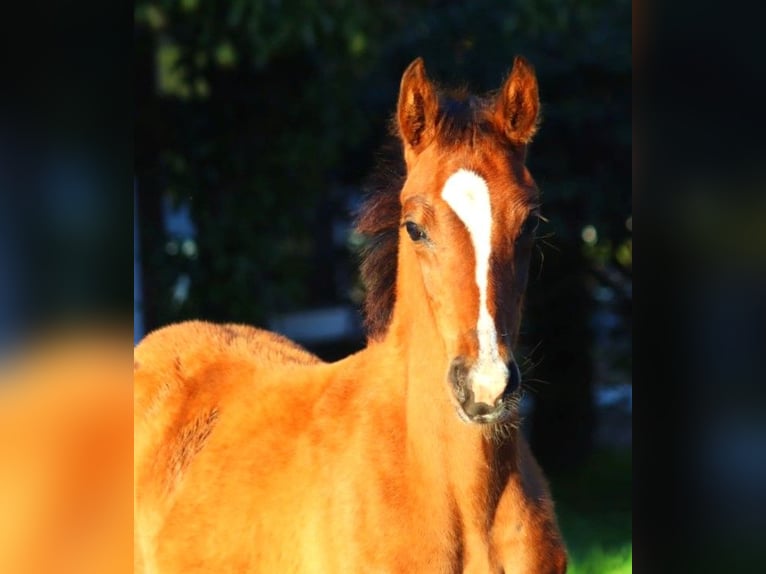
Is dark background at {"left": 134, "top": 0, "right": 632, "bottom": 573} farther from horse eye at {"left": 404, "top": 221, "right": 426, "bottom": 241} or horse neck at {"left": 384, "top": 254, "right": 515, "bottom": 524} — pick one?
horse eye at {"left": 404, "top": 221, "right": 426, "bottom": 241}

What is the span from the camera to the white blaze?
5.44 feet

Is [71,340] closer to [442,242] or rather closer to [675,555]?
[442,242]

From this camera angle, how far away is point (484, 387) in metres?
1.66

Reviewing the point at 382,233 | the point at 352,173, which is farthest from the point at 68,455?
the point at 352,173

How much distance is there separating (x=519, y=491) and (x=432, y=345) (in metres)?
0.34

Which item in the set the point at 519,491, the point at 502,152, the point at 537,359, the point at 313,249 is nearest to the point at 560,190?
the point at 537,359

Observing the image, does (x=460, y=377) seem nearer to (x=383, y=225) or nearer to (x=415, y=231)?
(x=415, y=231)

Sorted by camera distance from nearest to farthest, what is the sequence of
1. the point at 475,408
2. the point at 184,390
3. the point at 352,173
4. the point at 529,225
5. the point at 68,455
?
the point at 68,455 → the point at 475,408 → the point at 529,225 → the point at 184,390 → the point at 352,173

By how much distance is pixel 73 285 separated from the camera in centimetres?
154

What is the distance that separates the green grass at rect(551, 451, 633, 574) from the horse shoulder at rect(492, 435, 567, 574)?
211 mm

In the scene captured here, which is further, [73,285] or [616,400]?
[616,400]

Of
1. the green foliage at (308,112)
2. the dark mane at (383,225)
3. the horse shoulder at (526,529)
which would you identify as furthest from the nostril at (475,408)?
the green foliage at (308,112)

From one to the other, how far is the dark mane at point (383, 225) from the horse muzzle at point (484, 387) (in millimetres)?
354

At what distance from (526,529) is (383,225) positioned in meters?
0.68
